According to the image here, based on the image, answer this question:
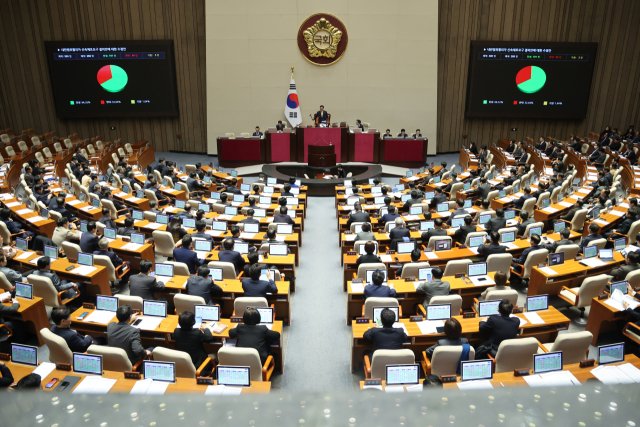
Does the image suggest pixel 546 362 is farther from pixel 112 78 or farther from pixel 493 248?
pixel 112 78

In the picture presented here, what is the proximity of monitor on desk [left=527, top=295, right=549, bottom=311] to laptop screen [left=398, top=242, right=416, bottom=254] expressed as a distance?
94.3 inches

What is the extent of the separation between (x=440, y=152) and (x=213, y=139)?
33.9ft

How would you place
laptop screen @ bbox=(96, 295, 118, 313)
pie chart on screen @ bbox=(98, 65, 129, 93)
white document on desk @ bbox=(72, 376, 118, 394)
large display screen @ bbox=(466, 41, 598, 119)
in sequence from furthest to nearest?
1. pie chart on screen @ bbox=(98, 65, 129, 93)
2. large display screen @ bbox=(466, 41, 598, 119)
3. laptop screen @ bbox=(96, 295, 118, 313)
4. white document on desk @ bbox=(72, 376, 118, 394)

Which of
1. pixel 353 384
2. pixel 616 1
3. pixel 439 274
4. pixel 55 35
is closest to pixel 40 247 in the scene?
pixel 353 384

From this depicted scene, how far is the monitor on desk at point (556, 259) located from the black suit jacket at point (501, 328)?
A: 7.84 ft

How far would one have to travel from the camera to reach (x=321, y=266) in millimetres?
8688

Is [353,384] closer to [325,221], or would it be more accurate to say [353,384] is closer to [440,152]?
[325,221]

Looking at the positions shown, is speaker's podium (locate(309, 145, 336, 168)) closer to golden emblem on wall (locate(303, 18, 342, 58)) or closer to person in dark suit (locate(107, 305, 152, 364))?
golden emblem on wall (locate(303, 18, 342, 58))

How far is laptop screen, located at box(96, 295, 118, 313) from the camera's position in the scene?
5455mm

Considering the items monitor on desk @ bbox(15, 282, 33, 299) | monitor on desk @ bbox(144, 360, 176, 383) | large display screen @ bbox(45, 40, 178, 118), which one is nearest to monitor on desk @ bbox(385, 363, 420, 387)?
monitor on desk @ bbox(144, 360, 176, 383)

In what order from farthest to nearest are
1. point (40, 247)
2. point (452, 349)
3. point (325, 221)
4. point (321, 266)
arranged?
point (325, 221) → point (321, 266) → point (40, 247) → point (452, 349)

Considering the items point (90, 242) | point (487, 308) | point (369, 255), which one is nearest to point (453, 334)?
point (487, 308)

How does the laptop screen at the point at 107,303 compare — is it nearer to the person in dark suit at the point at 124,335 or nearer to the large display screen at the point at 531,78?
the person in dark suit at the point at 124,335

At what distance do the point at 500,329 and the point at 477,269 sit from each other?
5.67 feet
